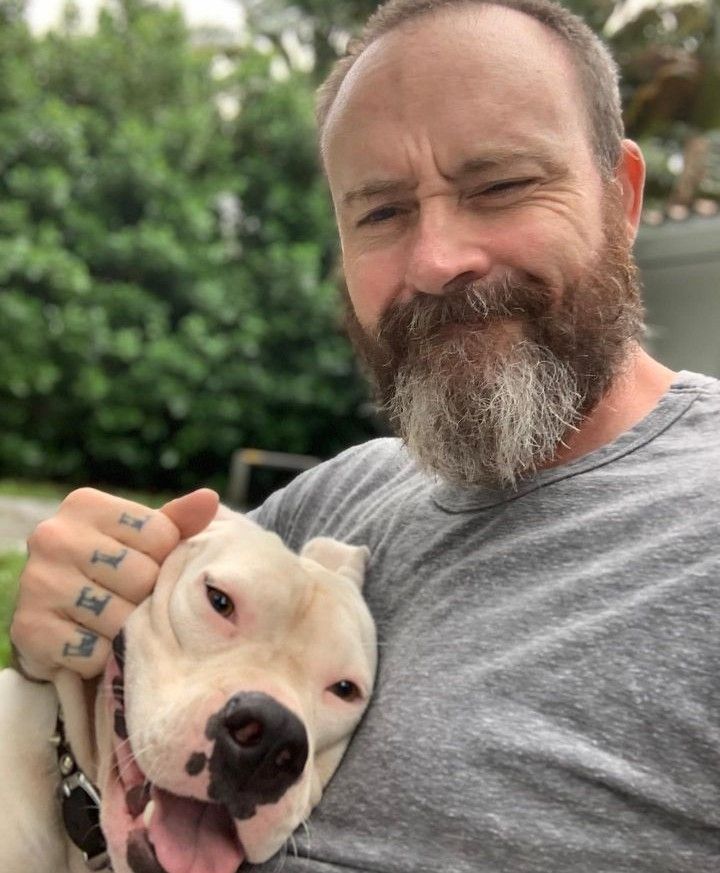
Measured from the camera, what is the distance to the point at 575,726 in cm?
125

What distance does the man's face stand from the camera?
1561mm

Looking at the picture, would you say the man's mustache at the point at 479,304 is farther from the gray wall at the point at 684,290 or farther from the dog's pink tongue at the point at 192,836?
the gray wall at the point at 684,290

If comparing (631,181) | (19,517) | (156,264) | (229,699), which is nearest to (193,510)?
(229,699)

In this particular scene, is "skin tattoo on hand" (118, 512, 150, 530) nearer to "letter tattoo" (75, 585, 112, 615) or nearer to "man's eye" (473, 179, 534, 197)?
"letter tattoo" (75, 585, 112, 615)

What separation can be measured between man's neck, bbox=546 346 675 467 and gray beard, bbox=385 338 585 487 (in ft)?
0.10

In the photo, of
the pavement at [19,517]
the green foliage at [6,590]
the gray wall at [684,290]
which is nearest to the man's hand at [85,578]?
the green foliage at [6,590]

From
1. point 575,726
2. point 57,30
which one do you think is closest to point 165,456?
point 57,30

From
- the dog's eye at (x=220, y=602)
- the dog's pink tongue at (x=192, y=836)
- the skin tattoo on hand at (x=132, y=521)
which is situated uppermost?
the skin tattoo on hand at (x=132, y=521)

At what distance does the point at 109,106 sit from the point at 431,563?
305 inches

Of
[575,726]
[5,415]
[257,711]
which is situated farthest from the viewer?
[5,415]

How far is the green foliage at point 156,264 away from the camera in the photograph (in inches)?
293

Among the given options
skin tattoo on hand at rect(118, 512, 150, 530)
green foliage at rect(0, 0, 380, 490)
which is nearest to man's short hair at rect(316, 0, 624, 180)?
skin tattoo on hand at rect(118, 512, 150, 530)

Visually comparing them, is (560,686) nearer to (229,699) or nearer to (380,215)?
(229,699)

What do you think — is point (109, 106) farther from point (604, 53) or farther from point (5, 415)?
point (604, 53)
